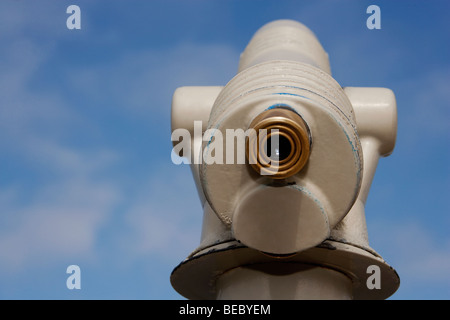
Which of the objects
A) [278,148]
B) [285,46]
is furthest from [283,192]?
[285,46]

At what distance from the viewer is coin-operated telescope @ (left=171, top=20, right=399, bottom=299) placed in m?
1.15

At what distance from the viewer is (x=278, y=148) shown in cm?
113

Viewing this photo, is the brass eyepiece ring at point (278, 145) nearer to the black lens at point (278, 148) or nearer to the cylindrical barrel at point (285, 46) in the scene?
the black lens at point (278, 148)

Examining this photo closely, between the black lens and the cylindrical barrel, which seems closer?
the black lens

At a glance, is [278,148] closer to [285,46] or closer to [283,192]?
[283,192]

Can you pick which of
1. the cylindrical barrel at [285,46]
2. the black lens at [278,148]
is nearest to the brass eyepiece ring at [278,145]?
the black lens at [278,148]

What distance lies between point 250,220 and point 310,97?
0.87ft

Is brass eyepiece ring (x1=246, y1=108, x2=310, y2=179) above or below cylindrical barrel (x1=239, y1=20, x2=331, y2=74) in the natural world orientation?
below

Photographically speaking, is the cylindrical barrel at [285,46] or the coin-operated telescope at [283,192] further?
the cylindrical barrel at [285,46]

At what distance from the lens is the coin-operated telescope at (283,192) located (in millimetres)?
1153

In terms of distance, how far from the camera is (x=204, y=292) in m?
1.67

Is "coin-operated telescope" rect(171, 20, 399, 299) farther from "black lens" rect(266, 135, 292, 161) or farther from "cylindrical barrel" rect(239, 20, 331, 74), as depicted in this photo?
"cylindrical barrel" rect(239, 20, 331, 74)

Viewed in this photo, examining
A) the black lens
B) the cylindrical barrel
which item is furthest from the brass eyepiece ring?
the cylindrical barrel

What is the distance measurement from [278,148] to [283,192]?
0.10 m
